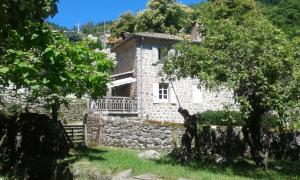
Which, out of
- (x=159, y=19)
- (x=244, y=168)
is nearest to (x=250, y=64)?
(x=244, y=168)

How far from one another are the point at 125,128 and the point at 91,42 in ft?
27.7

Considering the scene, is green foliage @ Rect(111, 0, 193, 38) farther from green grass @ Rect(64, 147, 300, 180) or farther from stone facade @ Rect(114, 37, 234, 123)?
green grass @ Rect(64, 147, 300, 180)

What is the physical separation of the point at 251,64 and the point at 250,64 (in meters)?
0.04

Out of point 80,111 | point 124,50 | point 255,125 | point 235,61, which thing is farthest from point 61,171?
point 124,50

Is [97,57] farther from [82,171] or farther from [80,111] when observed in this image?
[80,111]

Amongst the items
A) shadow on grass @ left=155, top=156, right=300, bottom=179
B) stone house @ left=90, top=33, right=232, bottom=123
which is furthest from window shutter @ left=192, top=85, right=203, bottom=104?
shadow on grass @ left=155, top=156, right=300, bottom=179

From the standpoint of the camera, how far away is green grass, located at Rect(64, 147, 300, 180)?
40.2 feet

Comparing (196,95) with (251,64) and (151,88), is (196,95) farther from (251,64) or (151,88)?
(251,64)

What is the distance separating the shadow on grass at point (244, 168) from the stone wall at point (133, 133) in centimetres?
329

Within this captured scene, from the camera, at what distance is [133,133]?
23625mm

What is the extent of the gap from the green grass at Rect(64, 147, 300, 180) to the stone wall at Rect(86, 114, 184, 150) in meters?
4.32

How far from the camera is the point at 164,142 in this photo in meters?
22.5

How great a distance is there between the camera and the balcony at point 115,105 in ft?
101

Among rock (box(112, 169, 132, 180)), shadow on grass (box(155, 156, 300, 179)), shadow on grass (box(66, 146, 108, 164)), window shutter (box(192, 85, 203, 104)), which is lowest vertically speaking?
shadow on grass (box(155, 156, 300, 179))
